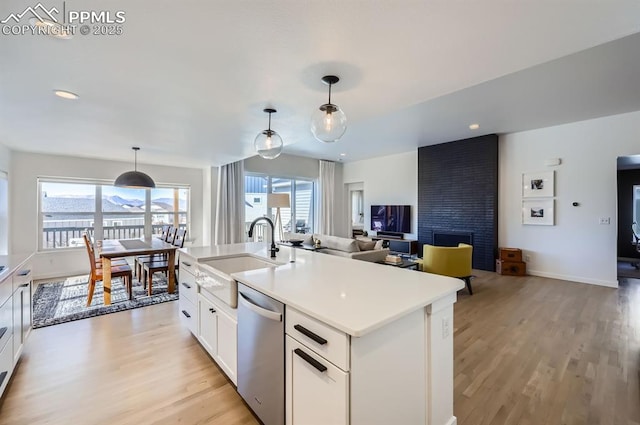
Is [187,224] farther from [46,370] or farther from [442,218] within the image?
[442,218]

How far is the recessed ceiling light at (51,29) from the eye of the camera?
55.2 inches

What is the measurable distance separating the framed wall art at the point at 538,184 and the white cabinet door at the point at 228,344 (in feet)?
19.5

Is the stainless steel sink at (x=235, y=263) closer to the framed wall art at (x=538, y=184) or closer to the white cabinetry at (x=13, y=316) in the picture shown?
the white cabinetry at (x=13, y=316)

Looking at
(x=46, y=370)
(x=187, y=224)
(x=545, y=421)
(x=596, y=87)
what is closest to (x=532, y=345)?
(x=545, y=421)

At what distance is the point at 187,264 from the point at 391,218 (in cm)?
581

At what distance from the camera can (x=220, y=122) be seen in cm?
314

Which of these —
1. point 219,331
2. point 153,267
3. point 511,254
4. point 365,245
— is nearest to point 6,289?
point 219,331

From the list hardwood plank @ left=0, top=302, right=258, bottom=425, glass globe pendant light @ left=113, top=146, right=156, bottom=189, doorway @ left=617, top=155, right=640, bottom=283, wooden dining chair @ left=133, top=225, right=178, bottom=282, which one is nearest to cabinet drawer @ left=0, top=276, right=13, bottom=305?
hardwood plank @ left=0, top=302, right=258, bottom=425

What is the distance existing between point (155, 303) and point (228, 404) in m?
2.55

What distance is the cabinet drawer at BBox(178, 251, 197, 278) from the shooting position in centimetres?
252

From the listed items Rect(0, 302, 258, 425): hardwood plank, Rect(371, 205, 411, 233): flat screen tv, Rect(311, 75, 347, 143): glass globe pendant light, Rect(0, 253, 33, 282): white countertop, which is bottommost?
Rect(0, 302, 258, 425): hardwood plank

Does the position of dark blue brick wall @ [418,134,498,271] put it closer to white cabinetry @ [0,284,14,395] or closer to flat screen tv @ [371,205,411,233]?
flat screen tv @ [371,205,411,233]

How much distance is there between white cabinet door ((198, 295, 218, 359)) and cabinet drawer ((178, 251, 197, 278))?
0.29 meters

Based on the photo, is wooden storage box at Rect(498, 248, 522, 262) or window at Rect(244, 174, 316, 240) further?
window at Rect(244, 174, 316, 240)
